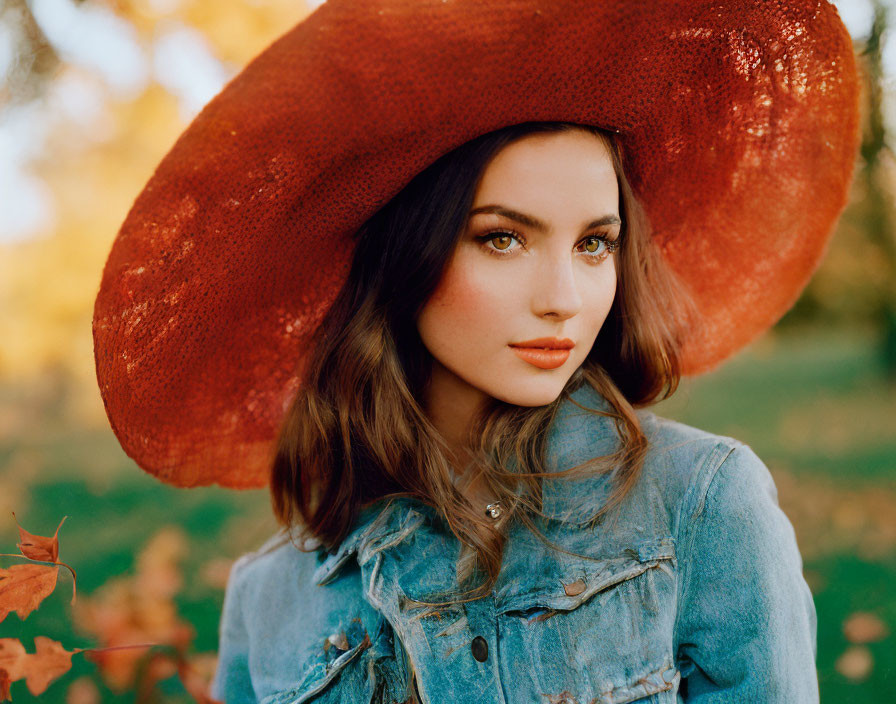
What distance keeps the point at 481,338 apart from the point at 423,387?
29cm

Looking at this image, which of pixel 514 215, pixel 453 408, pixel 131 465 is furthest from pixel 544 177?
pixel 131 465

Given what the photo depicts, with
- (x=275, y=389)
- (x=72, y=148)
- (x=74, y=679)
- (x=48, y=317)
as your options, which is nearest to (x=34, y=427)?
(x=48, y=317)

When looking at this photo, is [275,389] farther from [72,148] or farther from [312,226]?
[72,148]

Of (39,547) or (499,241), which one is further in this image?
(499,241)

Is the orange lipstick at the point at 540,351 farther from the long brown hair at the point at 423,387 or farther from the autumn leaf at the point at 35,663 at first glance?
the autumn leaf at the point at 35,663

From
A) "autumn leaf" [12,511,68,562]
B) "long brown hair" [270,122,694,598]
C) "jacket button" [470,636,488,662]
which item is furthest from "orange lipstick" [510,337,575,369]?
"autumn leaf" [12,511,68,562]

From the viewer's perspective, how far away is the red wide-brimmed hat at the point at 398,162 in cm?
130

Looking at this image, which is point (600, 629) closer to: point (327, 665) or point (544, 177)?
point (327, 665)

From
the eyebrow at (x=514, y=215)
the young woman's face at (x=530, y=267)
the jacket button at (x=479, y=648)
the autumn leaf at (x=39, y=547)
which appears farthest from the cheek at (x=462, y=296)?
the autumn leaf at (x=39, y=547)

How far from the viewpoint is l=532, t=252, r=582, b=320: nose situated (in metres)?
1.38

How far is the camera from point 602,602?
1385 mm

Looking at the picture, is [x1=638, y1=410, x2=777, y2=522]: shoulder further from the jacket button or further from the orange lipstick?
the jacket button

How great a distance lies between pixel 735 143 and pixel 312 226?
0.99m

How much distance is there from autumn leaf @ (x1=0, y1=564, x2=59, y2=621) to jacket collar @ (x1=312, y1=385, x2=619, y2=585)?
56 centimetres
